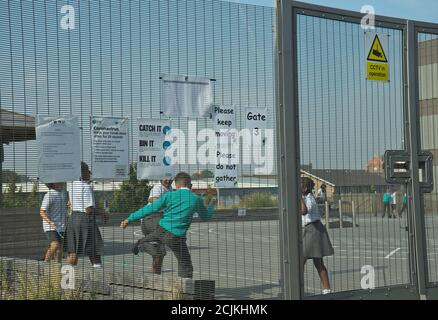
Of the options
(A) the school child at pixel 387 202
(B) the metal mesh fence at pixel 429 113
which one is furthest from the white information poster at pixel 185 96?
(B) the metal mesh fence at pixel 429 113

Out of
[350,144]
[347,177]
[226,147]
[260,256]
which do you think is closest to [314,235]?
[260,256]

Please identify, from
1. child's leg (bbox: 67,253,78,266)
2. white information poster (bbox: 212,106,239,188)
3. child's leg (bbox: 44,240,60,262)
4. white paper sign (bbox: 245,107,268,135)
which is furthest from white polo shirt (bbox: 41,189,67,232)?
white paper sign (bbox: 245,107,268,135)

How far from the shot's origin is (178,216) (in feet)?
20.5

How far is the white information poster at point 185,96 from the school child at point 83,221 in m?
0.96

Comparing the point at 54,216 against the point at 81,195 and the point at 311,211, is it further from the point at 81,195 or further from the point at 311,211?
the point at 311,211

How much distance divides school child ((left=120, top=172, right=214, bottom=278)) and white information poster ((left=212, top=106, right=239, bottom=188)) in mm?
273

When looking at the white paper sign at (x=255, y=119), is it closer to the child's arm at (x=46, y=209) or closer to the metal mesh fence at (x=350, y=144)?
the metal mesh fence at (x=350, y=144)

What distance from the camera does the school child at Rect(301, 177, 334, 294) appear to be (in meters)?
6.48

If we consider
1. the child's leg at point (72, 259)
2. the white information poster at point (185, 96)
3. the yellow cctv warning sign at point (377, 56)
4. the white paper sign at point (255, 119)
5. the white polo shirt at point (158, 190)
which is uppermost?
the yellow cctv warning sign at point (377, 56)

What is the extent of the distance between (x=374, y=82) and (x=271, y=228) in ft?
Result: 6.33

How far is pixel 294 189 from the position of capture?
20.8 feet

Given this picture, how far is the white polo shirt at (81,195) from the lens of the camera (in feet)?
19.4

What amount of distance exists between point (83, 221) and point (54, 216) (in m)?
0.26

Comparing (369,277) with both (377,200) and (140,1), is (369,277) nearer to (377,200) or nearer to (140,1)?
(377,200)
